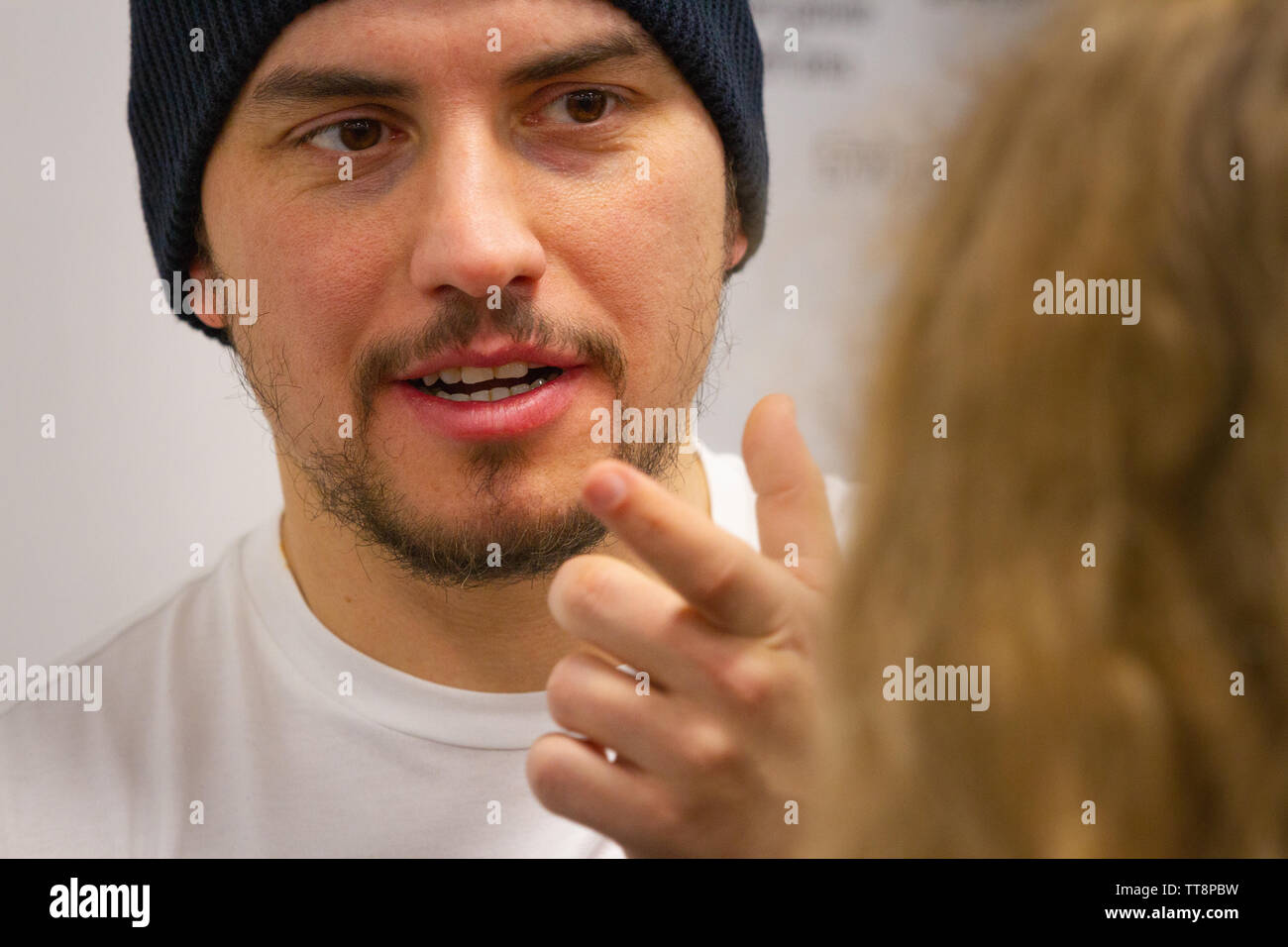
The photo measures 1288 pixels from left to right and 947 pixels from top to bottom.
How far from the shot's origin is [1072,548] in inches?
16.7

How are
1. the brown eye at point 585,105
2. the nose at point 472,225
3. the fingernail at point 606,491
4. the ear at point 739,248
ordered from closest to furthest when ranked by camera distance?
1. the fingernail at point 606,491
2. the nose at point 472,225
3. the brown eye at point 585,105
4. the ear at point 739,248

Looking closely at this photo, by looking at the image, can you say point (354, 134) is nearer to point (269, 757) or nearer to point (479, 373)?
point (479, 373)

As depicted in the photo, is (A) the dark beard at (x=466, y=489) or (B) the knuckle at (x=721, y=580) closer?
(B) the knuckle at (x=721, y=580)

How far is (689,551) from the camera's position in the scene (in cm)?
60

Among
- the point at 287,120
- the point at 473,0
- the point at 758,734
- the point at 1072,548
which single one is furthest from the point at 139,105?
the point at 1072,548

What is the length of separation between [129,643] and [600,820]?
0.79 meters

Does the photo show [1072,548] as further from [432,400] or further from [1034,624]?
[432,400]

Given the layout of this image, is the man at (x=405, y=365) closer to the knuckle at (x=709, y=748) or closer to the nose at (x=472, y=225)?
the nose at (x=472, y=225)

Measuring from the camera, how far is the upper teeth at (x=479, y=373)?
42.0 inches

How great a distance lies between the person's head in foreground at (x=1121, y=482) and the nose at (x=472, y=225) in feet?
1.95

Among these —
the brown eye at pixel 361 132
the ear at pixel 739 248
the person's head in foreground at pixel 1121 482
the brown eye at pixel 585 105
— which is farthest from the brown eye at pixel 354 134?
the person's head in foreground at pixel 1121 482

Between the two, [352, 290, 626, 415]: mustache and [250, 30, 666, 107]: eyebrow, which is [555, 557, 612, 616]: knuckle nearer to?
[352, 290, 626, 415]: mustache

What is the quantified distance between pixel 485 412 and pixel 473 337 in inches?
3.1

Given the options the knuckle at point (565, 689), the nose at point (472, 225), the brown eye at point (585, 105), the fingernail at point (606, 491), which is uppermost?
the brown eye at point (585, 105)
